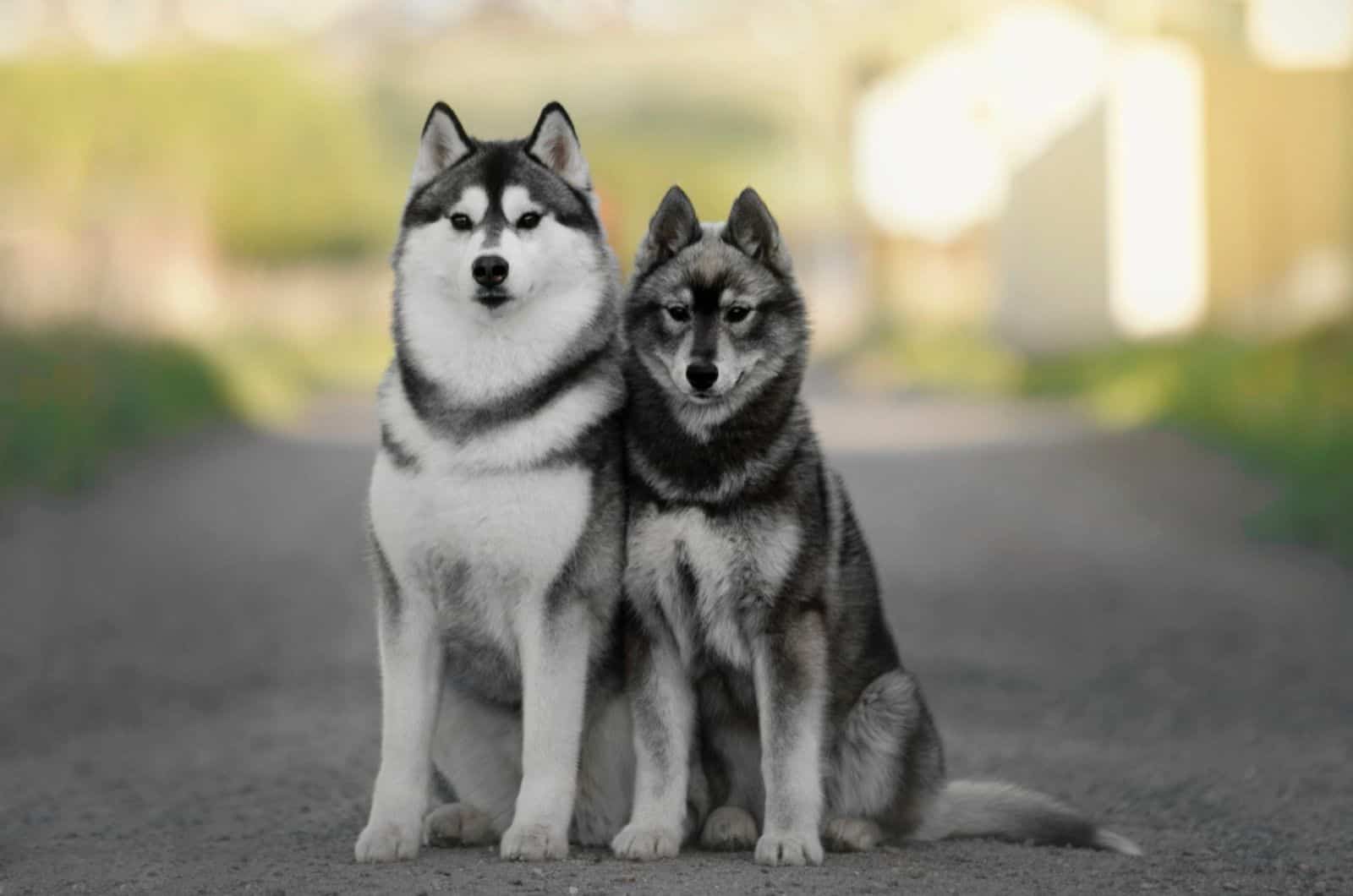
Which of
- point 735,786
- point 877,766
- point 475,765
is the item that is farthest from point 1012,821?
point 475,765

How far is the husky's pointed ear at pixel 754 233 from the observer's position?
4383mm

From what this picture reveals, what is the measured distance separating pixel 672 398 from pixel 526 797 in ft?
3.44

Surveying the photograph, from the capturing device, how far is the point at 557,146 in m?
4.40

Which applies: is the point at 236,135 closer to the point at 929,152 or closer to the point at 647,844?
the point at 929,152

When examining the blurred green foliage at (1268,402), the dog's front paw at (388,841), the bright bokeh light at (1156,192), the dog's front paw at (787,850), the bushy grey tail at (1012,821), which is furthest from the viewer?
the bright bokeh light at (1156,192)

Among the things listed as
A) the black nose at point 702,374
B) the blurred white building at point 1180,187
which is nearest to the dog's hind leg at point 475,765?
the black nose at point 702,374

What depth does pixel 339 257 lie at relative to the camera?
4062 centimetres

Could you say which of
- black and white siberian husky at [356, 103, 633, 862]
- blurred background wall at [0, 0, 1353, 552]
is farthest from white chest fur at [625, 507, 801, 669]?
blurred background wall at [0, 0, 1353, 552]

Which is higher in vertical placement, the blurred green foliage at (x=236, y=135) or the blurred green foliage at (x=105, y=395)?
the blurred green foliage at (x=236, y=135)

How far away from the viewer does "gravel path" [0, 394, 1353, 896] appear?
4.30m

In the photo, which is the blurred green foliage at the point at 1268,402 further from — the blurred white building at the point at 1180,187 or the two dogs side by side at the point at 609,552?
the two dogs side by side at the point at 609,552

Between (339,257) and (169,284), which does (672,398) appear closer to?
(169,284)

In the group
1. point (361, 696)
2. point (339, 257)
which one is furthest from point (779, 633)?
point (339, 257)

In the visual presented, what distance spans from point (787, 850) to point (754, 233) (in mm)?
1532
